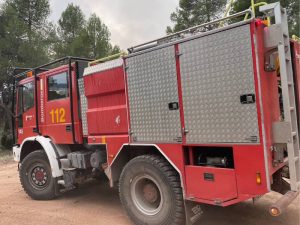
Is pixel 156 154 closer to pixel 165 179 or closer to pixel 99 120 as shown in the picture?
Result: pixel 165 179

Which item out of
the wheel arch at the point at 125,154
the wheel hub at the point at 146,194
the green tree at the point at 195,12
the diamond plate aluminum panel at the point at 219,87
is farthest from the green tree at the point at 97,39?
the diamond plate aluminum panel at the point at 219,87

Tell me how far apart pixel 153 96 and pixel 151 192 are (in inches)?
56.9

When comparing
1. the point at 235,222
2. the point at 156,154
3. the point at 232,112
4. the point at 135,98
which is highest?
the point at 135,98

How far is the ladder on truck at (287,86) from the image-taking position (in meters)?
4.09

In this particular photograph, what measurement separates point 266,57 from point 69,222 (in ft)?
→ 13.5

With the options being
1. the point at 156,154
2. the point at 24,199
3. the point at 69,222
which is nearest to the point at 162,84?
the point at 156,154

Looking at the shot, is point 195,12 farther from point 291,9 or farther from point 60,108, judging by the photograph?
point 60,108

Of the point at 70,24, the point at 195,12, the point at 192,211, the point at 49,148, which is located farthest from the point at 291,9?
the point at 70,24

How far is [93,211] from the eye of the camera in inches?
255

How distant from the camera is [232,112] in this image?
4.21 m

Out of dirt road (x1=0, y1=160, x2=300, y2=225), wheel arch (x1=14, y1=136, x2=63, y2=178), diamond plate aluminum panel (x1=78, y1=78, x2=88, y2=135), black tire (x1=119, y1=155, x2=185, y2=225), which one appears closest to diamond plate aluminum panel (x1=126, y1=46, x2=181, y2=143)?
black tire (x1=119, y1=155, x2=185, y2=225)

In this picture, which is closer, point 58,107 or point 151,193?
point 151,193

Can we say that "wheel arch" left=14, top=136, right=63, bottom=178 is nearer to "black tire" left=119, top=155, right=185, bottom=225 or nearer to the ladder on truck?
"black tire" left=119, top=155, right=185, bottom=225

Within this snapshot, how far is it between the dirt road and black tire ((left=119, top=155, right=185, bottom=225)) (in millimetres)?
506
